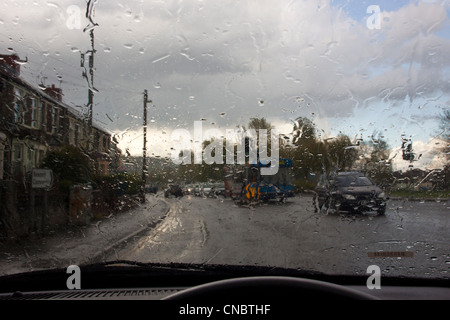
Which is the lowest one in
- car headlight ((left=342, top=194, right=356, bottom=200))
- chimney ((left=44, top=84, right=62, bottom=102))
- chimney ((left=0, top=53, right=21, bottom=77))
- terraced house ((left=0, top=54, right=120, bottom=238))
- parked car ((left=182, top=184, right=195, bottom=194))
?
car headlight ((left=342, top=194, right=356, bottom=200))

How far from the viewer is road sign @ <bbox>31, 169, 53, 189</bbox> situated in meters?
6.47

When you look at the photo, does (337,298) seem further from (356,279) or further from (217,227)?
A: (217,227)

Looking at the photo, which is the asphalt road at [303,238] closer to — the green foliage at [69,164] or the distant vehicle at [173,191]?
the distant vehicle at [173,191]

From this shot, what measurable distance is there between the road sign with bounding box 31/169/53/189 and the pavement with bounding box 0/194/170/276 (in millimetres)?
918

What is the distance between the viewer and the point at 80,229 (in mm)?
6762

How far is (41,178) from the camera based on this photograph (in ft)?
21.4

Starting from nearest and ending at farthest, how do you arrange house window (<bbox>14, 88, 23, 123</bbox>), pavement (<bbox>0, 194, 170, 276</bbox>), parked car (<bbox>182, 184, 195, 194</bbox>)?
pavement (<bbox>0, 194, 170, 276</bbox>), house window (<bbox>14, 88, 23, 123</bbox>), parked car (<bbox>182, 184, 195, 194</bbox>)

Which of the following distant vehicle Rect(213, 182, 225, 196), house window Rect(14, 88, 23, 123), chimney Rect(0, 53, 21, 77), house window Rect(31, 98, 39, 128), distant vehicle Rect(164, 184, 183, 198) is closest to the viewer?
chimney Rect(0, 53, 21, 77)

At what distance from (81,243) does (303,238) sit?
11.8 ft

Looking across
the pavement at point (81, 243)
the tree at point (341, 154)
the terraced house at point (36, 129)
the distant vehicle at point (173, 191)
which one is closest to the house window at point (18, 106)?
the terraced house at point (36, 129)

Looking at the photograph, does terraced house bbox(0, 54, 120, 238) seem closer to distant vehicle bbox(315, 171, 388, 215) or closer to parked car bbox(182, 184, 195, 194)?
Result: parked car bbox(182, 184, 195, 194)

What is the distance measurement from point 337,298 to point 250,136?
511 cm

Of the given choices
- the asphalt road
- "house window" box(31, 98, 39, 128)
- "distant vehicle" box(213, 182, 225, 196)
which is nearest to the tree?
the asphalt road

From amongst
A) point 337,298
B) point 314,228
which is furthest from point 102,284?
point 314,228
